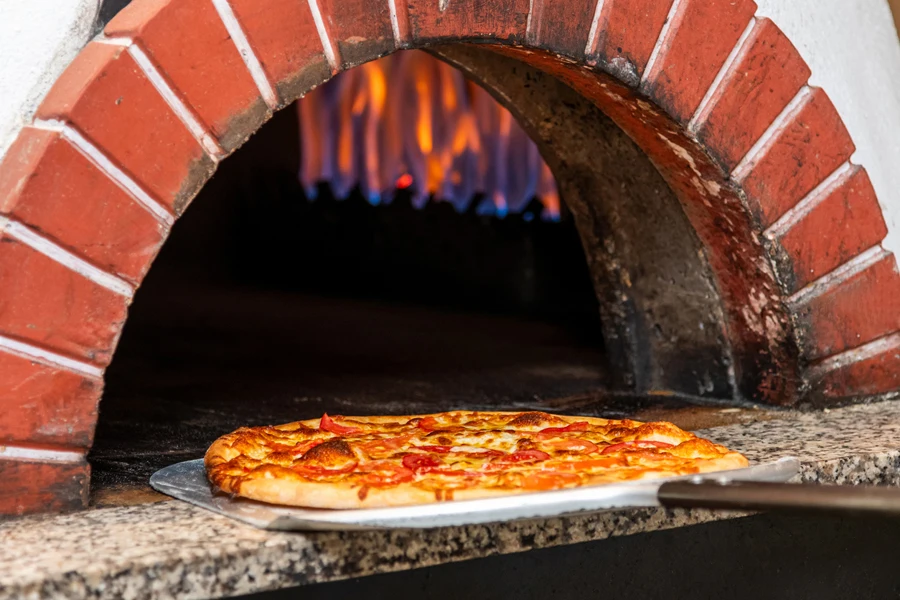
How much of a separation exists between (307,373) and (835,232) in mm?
1365

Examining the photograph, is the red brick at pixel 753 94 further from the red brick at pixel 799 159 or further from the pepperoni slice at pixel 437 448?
the pepperoni slice at pixel 437 448

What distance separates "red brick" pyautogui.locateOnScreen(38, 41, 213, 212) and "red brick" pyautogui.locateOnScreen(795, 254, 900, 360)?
4.22ft

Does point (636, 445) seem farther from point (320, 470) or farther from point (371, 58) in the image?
point (371, 58)

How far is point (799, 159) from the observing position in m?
1.97

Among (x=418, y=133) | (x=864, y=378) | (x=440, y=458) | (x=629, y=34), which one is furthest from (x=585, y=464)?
(x=418, y=133)

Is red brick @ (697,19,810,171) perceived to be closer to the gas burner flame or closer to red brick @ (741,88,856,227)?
red brick @ (741,88,856,227)

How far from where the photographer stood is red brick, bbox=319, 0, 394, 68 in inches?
56.9

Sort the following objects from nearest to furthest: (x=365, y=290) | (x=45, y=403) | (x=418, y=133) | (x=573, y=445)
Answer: (x=45, y=403), (x=573, y=445), (x=418, y=133), (x=365, y=290)

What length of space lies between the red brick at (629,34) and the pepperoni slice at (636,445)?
0.66m

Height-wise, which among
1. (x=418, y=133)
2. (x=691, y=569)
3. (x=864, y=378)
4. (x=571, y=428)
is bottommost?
(x=691, y=569)

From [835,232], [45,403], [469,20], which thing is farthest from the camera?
[835,232]

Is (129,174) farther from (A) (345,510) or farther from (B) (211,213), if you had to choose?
(B) (211,213)

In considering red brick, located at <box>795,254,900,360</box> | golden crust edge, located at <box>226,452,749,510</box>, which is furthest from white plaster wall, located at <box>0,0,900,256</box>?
golden crust edge, located at <box>226,452,749,510</box>

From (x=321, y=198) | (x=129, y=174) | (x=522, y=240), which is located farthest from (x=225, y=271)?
(x=129, y=174)
